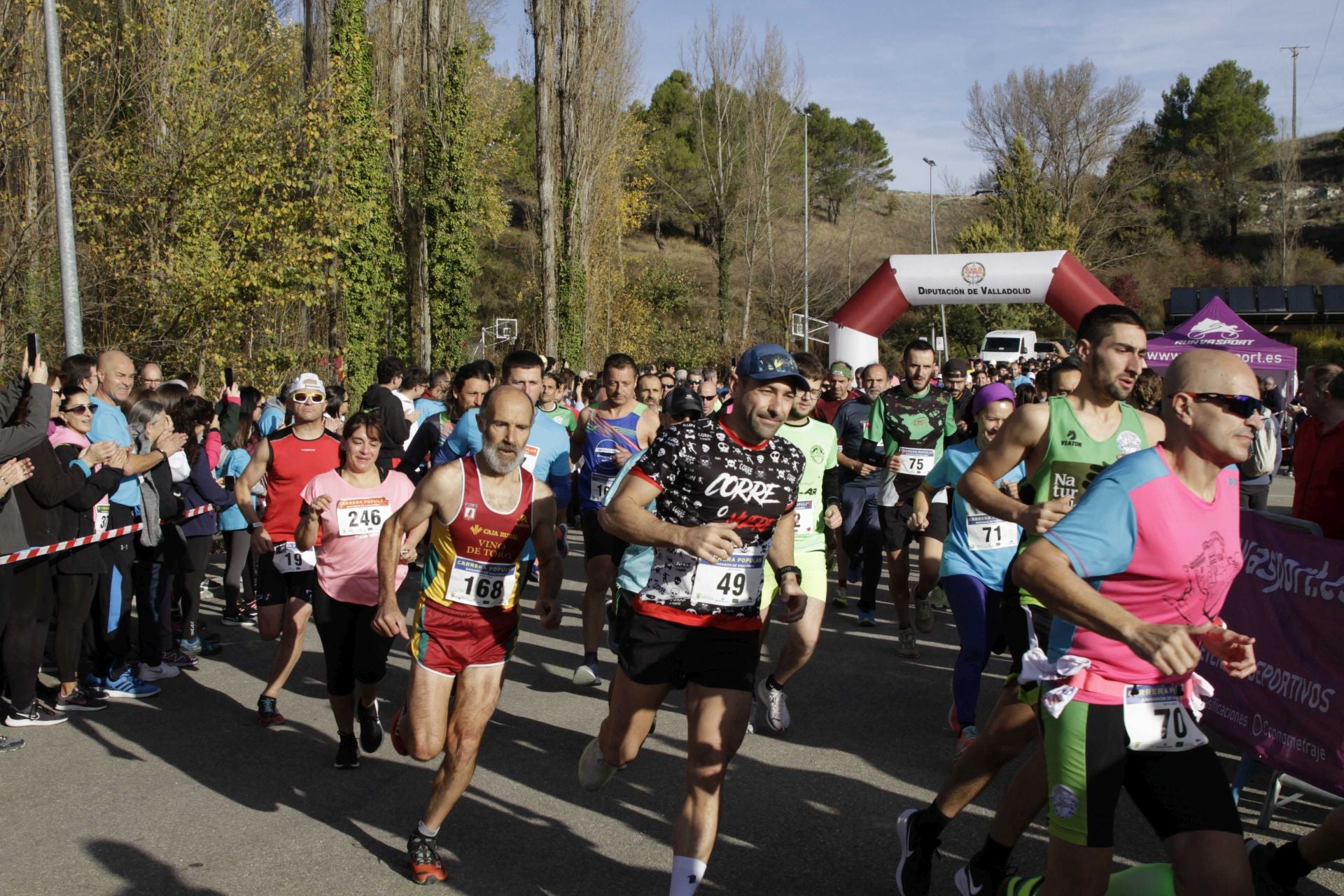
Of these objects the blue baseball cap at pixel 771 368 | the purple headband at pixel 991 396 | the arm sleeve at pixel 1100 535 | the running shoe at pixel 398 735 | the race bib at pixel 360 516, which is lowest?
the running shoe at pixel 398 735

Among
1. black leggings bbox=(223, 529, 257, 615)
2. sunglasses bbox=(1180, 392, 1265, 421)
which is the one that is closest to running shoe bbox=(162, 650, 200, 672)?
black leggings bbox=(223, 529, 257, 615)

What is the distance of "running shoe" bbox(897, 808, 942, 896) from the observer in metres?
4.11

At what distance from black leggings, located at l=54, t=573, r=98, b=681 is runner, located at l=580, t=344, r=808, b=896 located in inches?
171

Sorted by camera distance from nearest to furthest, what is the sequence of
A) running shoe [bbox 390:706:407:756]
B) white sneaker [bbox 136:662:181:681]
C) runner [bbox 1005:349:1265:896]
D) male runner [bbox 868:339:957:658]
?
runner [bbox 1005:349:1265:896] < running shoe [bbox 390:706:407:756] < white sneaker [bbox 136:662:181:681] < male runner [bbox 868:339:957:658]

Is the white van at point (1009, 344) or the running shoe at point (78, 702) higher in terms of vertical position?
the white van at point (1009, 344)

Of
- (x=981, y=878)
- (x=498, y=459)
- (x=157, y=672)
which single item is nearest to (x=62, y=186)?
(x=157, y=672)

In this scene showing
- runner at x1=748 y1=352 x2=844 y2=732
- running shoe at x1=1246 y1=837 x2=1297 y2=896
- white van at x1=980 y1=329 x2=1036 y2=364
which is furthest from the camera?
white van at x1=980 y1=329 x2=1036 y2=364

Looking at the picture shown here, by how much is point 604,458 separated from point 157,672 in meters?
3.41

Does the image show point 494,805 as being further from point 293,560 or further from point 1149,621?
point 1149,621

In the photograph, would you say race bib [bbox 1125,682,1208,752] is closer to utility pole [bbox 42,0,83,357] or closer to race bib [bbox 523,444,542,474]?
race bib [bbox 523,444,542,474]

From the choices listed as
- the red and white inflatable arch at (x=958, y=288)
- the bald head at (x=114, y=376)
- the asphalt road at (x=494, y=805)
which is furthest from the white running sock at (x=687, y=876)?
the red and white inflatable arch at (x=958, y=288)

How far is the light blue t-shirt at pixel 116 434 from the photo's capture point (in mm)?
7262

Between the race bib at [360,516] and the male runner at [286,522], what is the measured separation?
1.25 feet

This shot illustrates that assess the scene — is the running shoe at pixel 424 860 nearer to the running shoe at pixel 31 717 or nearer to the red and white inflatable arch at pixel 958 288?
the running shoe at pixel 31 717
